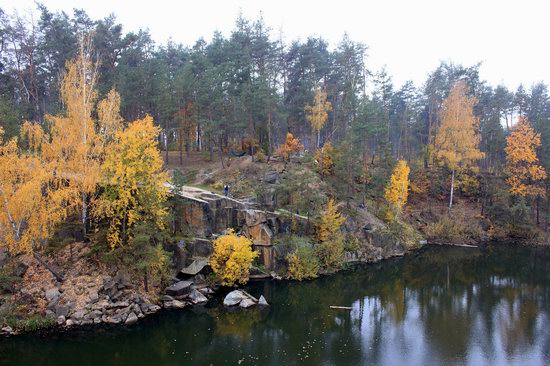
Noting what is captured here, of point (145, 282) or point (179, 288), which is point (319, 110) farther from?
point (145, 282)

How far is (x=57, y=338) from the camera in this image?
2247 centimetres

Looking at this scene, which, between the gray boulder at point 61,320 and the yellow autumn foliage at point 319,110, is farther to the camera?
the yellow autumn foliage at point 319,110

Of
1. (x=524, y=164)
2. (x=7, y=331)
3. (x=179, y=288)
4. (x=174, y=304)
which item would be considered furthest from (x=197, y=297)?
(x=524, y=164)

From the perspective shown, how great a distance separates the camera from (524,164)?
5353 centimetres

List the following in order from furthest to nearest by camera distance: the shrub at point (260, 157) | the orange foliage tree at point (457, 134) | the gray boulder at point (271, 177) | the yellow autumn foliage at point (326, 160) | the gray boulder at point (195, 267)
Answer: the orange foliage tree at point (457, 134) < the shrub at point (260, 157) < the yellow autumn foliage at point (326, 160) < the gray boulder at point (271, 177) < the gray boulder at point (195, 267)

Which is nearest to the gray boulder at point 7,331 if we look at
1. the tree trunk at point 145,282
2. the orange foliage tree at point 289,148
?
the tree trunk at point 145,282

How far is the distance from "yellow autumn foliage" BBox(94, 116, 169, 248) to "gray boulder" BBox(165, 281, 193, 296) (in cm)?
500

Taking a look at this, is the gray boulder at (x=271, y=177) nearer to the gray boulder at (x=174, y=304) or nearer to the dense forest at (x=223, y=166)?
the dense forest at (x=223, y=166)

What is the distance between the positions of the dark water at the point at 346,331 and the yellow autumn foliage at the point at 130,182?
6.93m

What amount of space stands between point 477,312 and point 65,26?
2106 inches

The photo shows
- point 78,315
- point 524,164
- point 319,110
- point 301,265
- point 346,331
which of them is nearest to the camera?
point 78,315

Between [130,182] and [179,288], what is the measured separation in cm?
868

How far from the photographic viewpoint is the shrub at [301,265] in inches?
1385

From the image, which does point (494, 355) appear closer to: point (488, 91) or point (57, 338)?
point (57, 338)
